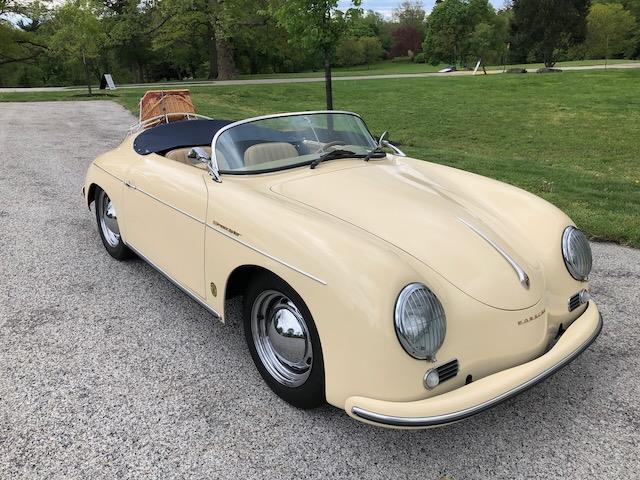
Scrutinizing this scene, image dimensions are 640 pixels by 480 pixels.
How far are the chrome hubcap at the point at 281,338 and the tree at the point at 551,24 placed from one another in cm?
4082

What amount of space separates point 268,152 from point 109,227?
2.02 metres

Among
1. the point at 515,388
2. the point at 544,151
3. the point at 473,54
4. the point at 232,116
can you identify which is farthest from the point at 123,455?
the point at 473,54

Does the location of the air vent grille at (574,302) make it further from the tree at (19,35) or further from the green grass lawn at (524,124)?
the tree at (19,35)

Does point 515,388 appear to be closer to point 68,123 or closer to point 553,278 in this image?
point 553,278

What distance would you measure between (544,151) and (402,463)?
34.4ft

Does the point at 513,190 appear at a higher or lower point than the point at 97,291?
higher

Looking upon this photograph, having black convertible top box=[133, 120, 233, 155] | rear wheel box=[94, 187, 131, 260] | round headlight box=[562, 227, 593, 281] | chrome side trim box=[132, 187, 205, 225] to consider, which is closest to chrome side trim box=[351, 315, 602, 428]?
round headlight box=[562, 227, 593, 281]

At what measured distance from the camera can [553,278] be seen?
276 centimetres

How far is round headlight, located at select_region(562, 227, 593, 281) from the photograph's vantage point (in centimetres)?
286

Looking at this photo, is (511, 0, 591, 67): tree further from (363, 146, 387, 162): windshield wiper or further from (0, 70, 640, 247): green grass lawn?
(363, 146, 387, 162): windshield wiper

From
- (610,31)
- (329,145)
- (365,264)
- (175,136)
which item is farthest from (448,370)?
(610,31)

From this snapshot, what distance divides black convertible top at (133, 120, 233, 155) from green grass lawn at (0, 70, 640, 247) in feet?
13.0

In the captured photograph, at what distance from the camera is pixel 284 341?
2.64 metres

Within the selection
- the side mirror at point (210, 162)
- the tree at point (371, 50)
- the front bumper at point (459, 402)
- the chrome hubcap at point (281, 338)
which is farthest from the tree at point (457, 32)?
the front bumper at point (459, 402)
